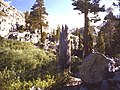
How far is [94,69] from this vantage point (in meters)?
18.6

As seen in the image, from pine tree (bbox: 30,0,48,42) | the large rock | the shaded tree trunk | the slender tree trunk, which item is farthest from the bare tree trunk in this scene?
pine tree (bbox: 30,0,48,42)

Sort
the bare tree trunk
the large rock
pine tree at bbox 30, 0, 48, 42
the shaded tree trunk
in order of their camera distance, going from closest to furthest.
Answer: the large rock < the bare tree trunk < the shaded tree trunk < pine tree at bbox 30, 0, 48, 42

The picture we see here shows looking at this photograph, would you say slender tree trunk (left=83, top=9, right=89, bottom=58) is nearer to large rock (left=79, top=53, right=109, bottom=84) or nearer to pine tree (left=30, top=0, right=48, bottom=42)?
large rock (left=79, top=53, right=109, bottom=84)

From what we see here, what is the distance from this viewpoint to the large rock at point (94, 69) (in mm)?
18094

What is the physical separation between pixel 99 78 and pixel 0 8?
7735 cm

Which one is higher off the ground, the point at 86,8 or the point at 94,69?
the point at 86,8

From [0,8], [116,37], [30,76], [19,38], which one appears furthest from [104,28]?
[30,76]

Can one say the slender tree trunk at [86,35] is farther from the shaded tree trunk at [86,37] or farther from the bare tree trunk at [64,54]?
the bare tree trunk at [64,54]

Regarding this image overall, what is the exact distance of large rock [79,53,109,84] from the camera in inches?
712

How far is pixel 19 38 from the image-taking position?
2414 inches

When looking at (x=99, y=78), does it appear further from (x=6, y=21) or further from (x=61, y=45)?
(x=6, y=21)

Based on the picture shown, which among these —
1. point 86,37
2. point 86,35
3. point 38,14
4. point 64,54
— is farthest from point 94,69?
point 38,14

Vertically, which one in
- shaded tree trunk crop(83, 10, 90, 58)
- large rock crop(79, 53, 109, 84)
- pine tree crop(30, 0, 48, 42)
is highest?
pine tree crop(30, 0, 48, 42)

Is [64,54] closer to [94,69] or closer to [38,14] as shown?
[94,69]
